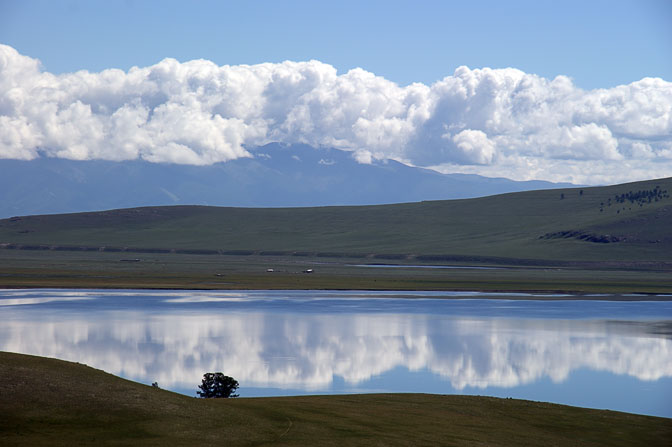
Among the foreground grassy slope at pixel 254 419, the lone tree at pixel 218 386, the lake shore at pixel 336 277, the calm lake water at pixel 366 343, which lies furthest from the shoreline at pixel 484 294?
the foreground grassy slope at pixel 254 419

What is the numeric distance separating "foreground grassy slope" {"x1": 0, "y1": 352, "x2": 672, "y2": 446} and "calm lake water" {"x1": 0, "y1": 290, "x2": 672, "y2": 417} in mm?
9326

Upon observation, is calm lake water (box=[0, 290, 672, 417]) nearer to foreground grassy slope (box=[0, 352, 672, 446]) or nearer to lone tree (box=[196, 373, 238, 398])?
lone tree (box=[196, 373, 238, 398])

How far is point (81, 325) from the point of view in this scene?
7088cm

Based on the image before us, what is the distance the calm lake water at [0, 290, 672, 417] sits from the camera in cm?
4872

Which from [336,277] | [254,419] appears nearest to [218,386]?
[254,419]

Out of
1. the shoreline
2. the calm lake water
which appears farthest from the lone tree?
the shoreline

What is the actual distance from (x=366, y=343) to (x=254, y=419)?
35.1 meters

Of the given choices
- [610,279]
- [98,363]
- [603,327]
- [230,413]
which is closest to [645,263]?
[610,279]

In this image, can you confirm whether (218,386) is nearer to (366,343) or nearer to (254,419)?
(254,419)

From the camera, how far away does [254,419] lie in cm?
2964

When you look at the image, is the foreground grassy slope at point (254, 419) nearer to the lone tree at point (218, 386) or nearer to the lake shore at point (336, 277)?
the lone tree at point (218, 386)

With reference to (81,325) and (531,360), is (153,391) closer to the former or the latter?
(531,360)

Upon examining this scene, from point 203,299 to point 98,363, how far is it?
46.4 m

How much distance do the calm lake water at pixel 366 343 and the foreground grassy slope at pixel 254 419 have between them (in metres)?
9.33
